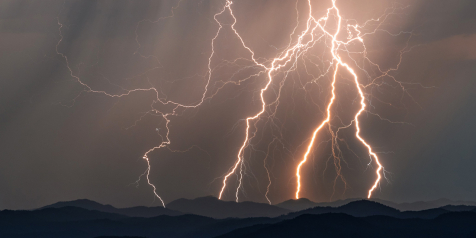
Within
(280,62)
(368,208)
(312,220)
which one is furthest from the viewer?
(280,62)

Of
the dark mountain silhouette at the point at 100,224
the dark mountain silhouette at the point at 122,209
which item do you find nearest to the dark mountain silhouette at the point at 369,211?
the dark mountain silhouette at the point at 100,224

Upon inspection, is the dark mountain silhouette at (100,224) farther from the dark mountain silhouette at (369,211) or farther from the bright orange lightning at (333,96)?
the bright orange lightning at (333,96)

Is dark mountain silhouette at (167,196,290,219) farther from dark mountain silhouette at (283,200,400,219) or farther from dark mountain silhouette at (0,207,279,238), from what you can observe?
dark mountain silhouette at (283,200,400,219)

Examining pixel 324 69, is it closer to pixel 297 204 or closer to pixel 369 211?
pixel 297 204

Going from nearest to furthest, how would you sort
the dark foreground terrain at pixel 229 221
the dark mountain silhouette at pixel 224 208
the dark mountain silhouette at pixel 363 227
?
the dark mountain silhouette at pixel 363 227
the dark foreground terrain at pixel 229 221
the dark mountain silhouette at pixel 224 208

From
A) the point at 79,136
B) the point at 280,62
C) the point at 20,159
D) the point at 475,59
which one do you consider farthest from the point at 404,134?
the point at 20,159

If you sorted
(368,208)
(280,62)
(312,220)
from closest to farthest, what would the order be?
(312,220)
(368,208)
(280,62)

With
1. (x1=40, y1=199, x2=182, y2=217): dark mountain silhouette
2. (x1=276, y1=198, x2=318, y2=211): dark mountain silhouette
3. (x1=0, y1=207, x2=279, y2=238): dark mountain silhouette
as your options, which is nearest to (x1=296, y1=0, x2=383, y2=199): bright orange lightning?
(x1=276, y1=198, x2=318, y2=211): dark mountain silhouette

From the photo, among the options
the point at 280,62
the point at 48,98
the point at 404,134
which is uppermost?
the point at 280,62

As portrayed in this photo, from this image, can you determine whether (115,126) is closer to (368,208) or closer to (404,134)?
(368,208)
